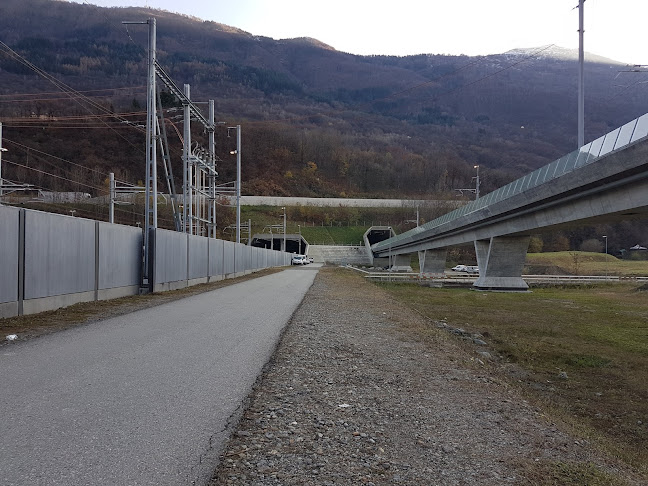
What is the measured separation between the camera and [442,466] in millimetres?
3973

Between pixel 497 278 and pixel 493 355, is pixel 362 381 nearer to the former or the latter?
pixel 493 355

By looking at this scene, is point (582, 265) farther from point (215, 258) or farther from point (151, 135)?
point (151, 135)

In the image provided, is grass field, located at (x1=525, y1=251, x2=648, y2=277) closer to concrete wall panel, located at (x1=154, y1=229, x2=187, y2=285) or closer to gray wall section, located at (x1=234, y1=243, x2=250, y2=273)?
gray wall section, located at (x1=234, y1=243, x2=250, y2=273)

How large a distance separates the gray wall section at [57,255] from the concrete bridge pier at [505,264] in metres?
32.8

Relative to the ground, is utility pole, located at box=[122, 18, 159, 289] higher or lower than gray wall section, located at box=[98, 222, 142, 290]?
higher

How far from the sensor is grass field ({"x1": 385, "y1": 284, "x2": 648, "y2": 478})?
755 centimetres

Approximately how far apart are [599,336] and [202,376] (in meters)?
15.0

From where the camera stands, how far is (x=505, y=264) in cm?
4144

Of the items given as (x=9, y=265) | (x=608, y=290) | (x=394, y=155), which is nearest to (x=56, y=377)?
(x=9, y=265)

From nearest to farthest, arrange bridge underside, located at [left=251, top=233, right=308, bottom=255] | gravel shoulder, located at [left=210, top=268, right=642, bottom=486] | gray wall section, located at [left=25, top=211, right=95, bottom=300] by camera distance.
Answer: gravel shoulder, located at [left=210, top=268, right=642, bottom=486] < gray wall section, located at [left=25, top=211, right=95, bottom=300] < bridge underside, located at [left=251, top=233, right=308, bottom=255]

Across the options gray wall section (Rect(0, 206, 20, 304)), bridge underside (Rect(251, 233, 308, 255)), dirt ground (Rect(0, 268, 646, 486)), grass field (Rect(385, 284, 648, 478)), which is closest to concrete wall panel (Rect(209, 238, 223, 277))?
grass field (Rect(385, 284, 648, 478))

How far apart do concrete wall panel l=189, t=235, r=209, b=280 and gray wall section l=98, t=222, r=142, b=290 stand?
21.0 ft

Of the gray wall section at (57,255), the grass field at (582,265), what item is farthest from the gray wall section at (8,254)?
the grass field at (582,265)

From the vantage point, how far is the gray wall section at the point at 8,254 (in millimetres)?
10844
